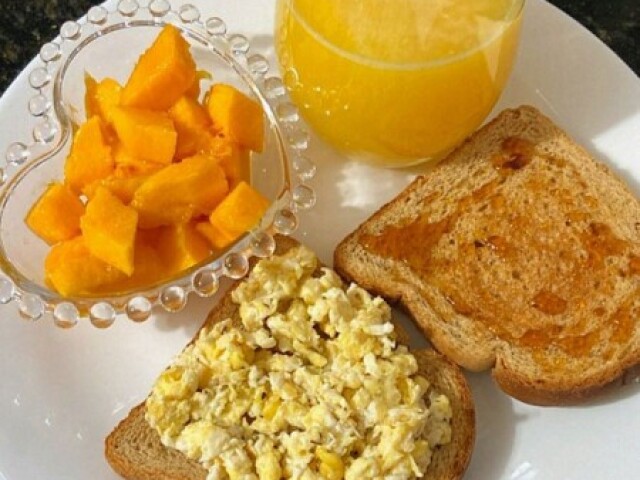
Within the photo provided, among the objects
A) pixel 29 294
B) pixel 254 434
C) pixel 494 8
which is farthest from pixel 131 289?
pixel 494 8

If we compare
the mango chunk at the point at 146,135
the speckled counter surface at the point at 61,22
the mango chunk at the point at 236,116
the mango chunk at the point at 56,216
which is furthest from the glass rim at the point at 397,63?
the speckled counter surface at the point at 61,22

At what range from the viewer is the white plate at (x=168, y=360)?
5.98 ft

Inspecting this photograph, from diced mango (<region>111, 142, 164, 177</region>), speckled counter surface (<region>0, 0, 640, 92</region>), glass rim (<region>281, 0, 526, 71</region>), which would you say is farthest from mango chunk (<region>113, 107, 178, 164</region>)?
speckled counter surface (<region>0, 0, 640, 92</region>)

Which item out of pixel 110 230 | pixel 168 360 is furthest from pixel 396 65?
pixel 168 360

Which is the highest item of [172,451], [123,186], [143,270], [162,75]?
[162,75]

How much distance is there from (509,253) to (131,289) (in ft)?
2.39

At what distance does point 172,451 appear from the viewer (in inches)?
70.0

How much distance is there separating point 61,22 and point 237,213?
0.94m

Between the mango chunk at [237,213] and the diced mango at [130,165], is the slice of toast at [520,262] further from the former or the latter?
the diced mango at [130,165]

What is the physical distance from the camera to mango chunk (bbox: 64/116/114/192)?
194 centimetres

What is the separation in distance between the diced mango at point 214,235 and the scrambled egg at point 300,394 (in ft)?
0.32

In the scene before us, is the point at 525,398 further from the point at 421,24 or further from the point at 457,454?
the point at 421,24

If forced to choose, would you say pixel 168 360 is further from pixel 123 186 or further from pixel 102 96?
pixel 102 96

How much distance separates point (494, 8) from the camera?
5.98 feet
